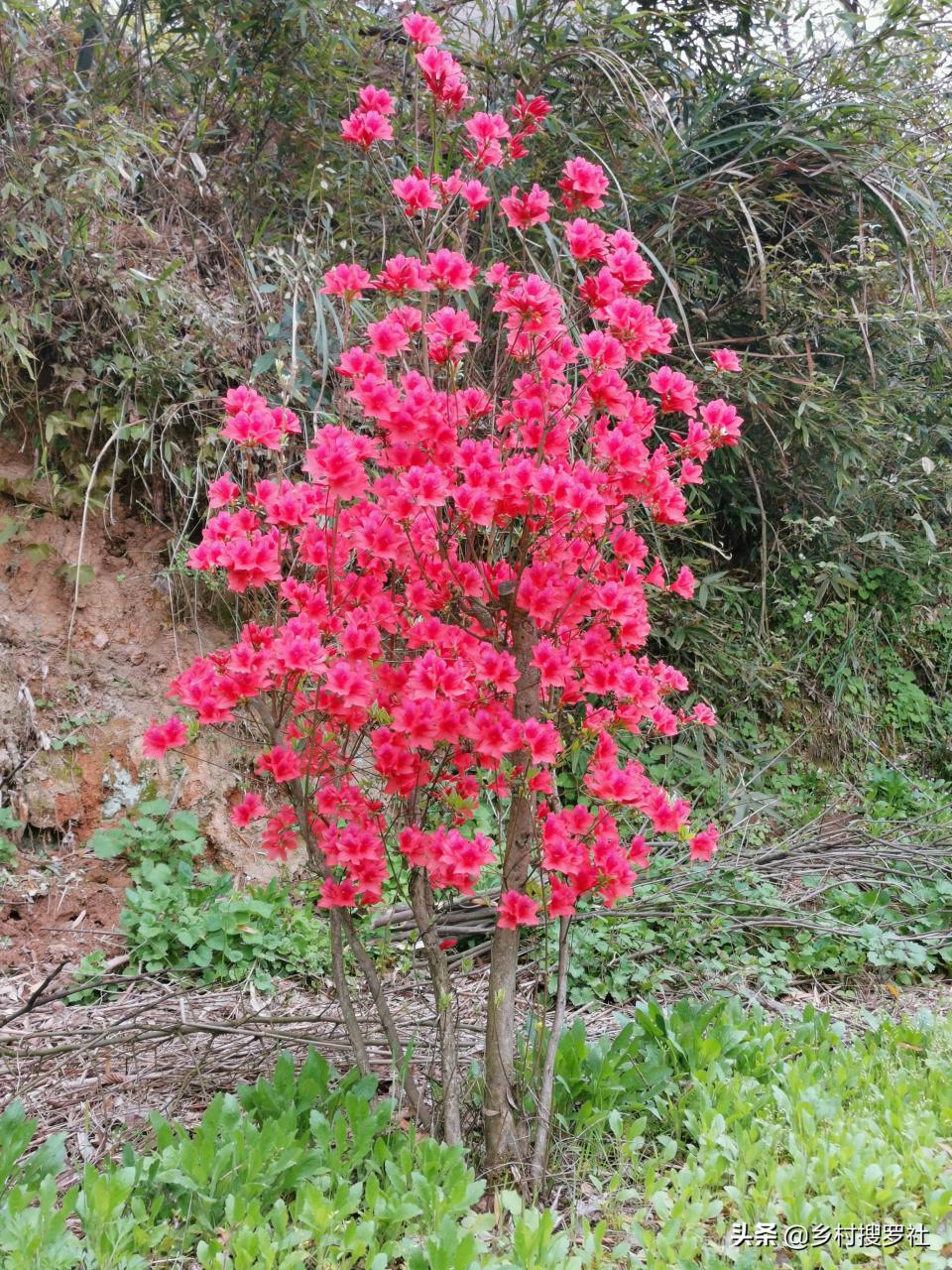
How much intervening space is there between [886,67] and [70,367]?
3.38 meters

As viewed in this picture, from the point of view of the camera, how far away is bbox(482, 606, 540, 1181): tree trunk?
75.7 inches

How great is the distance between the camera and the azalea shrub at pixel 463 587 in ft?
5.45

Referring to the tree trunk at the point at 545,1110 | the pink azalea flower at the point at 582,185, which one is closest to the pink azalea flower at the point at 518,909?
the tree trunk at the point at 545,1110

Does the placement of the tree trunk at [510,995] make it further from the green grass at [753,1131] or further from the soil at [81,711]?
the soil at [81,711]

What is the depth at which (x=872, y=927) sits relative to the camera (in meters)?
3.14

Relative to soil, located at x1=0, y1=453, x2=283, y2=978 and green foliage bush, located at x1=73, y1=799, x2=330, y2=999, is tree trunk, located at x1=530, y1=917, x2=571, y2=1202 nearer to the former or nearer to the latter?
green foliage bush, located at x1=73, y1=799, x2=330, y2=999

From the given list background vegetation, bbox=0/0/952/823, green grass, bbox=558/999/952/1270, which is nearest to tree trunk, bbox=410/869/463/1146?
green grass, bbox=558/999/952/1270

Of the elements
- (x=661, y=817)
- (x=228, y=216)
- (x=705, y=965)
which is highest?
(x=228, y=216)

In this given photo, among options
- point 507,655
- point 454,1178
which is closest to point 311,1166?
point 454,1178

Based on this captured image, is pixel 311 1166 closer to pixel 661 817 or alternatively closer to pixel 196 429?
pixel 661 817

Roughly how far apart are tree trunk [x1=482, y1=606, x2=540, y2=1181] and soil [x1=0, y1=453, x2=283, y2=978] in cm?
145

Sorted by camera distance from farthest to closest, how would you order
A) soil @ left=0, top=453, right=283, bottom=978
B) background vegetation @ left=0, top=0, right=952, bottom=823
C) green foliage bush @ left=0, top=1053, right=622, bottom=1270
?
1. background vegetation @ left=0, top=0, right=952, bottom=823
2. soil @ left=0, top=453, right=283, bottom=978
3. green foliage bush @ left=0, top=1053, right=622, bottom=1270

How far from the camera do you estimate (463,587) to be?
1811 mm

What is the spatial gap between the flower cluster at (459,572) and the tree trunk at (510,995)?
1 cm
